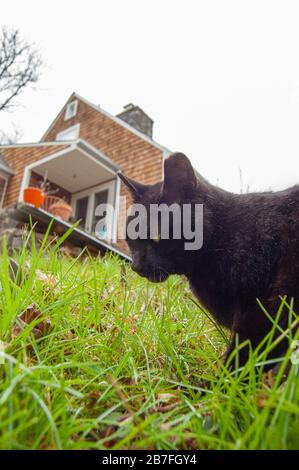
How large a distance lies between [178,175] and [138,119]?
11888 millimetres

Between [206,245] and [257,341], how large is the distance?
0.51 meters

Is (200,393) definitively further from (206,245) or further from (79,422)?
(206,245)

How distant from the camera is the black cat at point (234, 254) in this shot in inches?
52.8

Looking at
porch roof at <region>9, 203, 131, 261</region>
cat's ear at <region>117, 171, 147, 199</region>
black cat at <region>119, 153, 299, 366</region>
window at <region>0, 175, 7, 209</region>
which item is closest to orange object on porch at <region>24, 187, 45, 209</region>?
porch roof at <region>9, 203, 131, 261</region>

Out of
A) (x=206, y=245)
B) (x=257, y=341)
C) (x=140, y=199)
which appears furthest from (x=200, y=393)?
(x=140, y=199)

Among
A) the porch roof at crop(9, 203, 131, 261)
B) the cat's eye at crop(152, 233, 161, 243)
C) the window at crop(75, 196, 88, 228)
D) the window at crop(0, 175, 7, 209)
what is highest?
the window at crop(0, 175, 7, 209)

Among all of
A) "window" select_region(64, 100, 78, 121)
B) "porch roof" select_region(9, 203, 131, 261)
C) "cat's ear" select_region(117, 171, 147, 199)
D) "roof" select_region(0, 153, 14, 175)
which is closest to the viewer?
"cat's ear" select_region(117, 171, 147, 199)

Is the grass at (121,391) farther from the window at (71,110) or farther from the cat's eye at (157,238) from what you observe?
the window at (71,110)

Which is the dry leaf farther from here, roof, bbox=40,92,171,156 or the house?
roof, bbox=40,92,171,156

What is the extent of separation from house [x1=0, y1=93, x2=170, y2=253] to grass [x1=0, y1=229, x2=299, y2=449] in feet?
22.1

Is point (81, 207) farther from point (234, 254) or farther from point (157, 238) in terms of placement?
point (234, 254)

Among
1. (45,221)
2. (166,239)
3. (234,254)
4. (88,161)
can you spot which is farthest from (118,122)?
(234,254)

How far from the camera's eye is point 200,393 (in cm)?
115

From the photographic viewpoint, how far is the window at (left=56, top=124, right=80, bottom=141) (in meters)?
13.0
